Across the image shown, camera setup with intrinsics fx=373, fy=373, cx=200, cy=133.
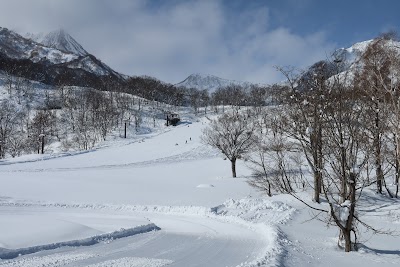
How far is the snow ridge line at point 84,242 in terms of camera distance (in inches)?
456

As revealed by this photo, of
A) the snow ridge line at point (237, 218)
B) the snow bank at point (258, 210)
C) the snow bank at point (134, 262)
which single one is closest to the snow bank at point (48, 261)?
the snow bank at point (134, 262)

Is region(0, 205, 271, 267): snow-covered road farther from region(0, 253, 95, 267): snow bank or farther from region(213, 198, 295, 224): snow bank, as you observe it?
region(213, 198, 295, 224): snow bank

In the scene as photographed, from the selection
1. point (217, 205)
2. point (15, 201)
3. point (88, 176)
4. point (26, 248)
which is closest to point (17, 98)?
point (88, 176)

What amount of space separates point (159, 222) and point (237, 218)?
431cm

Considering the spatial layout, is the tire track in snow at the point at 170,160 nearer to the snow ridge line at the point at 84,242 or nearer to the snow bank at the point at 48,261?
the snow ridge line at the point at 84,242

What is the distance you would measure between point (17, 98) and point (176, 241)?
4488 inches

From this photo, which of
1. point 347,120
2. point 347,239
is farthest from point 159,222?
point 347,120

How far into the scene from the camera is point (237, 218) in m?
20.6

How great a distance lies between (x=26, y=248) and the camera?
12102 millimetres

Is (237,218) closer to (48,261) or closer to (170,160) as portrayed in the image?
(48,261)

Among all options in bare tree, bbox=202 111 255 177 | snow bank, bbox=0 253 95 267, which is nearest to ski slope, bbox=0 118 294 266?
snow bank, bbox=0 253 95 267

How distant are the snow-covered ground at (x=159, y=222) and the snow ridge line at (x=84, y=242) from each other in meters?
0.03

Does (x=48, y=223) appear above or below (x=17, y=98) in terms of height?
below

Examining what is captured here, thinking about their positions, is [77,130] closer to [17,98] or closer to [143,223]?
[17,98]
